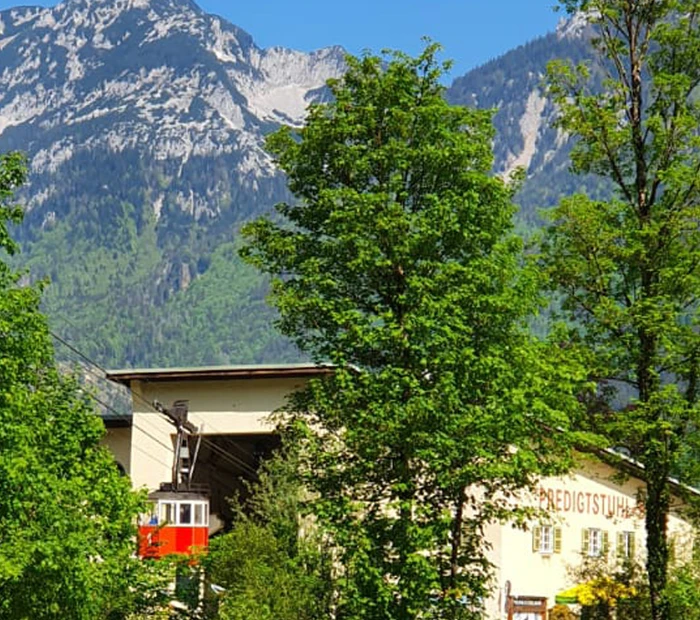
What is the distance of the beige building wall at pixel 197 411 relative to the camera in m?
69.1

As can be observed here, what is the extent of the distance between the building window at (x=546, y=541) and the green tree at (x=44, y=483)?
98.4 ft

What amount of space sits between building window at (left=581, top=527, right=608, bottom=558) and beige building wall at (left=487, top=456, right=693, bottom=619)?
65 millimetres

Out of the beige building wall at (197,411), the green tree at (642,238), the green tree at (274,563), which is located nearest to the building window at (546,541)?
the beige building wall at (197,411)

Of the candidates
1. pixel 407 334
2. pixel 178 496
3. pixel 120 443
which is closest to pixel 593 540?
pixel 178 496

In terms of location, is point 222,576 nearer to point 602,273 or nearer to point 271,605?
point 271,605

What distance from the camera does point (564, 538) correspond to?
232ft

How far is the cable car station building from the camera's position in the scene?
222 feet

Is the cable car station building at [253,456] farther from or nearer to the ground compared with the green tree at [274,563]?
farther from the ground

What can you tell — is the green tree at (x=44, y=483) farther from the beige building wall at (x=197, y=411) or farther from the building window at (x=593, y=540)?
the building window at (x=593, y=540)

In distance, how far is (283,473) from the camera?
51.5 m

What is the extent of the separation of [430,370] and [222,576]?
1521 cm

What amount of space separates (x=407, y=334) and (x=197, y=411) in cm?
3496

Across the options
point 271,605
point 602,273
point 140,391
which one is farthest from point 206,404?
point 602,273

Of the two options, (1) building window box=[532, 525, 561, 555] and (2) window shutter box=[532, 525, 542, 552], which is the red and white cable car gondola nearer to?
(2) window shutter box=[532, 525, 542, 552]
